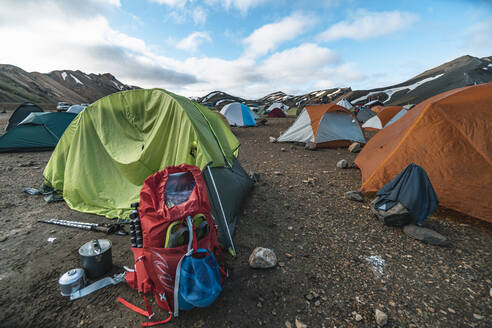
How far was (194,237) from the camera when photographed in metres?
2.56

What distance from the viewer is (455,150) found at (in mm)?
4520

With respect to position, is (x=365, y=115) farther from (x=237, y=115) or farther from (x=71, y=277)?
(x=71, y=277)

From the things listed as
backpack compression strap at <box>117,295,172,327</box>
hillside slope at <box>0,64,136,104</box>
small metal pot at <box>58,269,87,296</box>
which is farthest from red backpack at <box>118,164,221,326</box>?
hillside slope at <box>0,64,136,104</box>

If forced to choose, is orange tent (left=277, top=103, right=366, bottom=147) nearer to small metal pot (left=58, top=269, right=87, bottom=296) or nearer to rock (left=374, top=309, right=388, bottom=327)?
rock (left=374, top=309, right=388, bottom=327)

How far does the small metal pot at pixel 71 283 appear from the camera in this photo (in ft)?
9.27

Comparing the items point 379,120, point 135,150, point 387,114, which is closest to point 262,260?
point 135,150

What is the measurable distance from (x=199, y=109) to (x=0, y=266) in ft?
14.4

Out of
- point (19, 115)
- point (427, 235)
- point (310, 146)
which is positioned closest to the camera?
point (427, 235)

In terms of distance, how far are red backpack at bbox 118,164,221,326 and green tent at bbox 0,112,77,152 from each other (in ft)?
40.8

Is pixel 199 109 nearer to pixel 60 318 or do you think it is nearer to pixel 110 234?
pixel 110 234

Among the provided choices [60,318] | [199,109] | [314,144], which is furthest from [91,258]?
[314,144]

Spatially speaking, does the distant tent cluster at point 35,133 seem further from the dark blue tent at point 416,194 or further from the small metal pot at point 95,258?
the dark blue tent at point 416,194

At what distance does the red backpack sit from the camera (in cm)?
254

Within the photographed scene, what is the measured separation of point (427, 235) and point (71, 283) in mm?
5578
